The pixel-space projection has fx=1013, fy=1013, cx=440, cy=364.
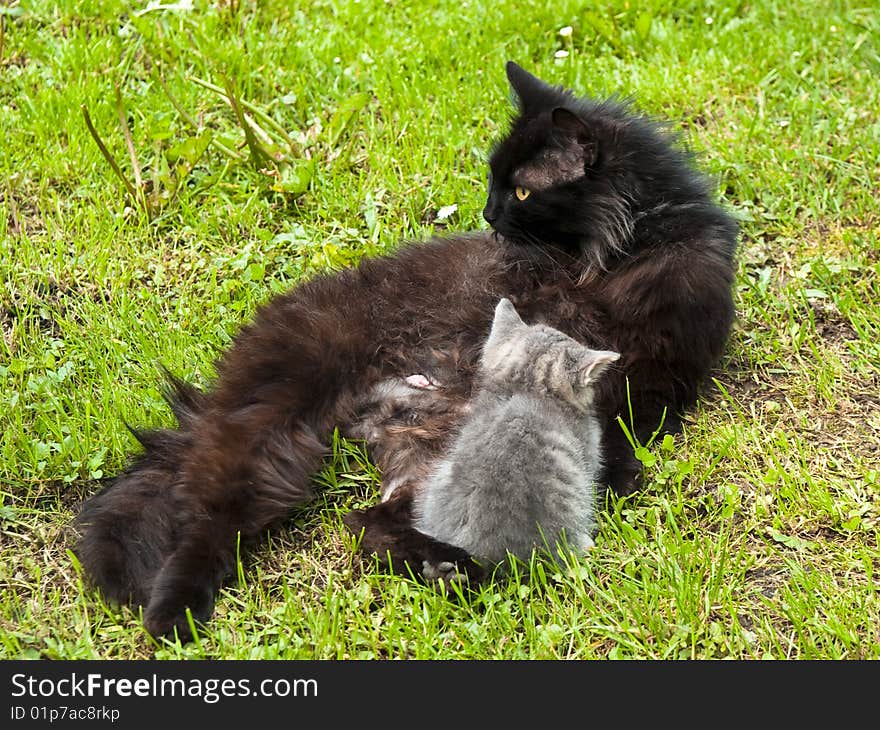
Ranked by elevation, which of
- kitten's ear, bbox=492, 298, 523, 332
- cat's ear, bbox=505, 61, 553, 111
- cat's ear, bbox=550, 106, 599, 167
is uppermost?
cat's ear, bbox=505, 61, 553, 111

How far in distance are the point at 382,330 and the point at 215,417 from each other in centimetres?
79

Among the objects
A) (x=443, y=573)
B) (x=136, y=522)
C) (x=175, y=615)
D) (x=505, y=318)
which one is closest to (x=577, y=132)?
(x=505, y=318)

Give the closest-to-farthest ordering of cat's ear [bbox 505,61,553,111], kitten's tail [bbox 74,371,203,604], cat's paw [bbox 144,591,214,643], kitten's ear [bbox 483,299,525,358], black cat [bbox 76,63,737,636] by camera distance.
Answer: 1. cat's paw [bbox 144,591,214,643]
2. kitten's tail [bbox 74,371,203,604]
3. black cat [bbox 76,63,737,636]
4. kitten's ear [bbox 483,299,525,358]
5. cat's ear [bbox 505,61,553,111]

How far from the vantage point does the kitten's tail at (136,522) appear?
11.5 feet

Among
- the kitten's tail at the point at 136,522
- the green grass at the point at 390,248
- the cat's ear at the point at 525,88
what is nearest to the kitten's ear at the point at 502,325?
the green grass at the point at 390,248

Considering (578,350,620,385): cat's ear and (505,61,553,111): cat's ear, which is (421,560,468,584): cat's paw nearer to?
(578,350,620,385): cat's ear

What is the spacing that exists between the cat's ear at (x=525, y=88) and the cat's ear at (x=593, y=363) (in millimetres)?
1348

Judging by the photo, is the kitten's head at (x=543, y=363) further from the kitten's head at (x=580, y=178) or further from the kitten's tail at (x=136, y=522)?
the kitten's tail at (x=136, y=522)

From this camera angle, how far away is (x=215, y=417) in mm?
3859

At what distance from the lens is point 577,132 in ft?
13.4

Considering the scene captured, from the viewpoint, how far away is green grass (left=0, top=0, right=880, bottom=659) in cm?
337

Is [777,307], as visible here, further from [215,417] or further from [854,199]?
[215,417]

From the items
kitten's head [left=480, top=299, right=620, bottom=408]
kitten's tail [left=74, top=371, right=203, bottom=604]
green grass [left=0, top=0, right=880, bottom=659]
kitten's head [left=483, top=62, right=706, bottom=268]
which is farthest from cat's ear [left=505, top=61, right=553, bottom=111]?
kitten's tail [left=74, top=371, right=203, bottom=604]

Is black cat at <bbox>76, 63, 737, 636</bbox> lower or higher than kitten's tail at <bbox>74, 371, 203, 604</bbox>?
higher
